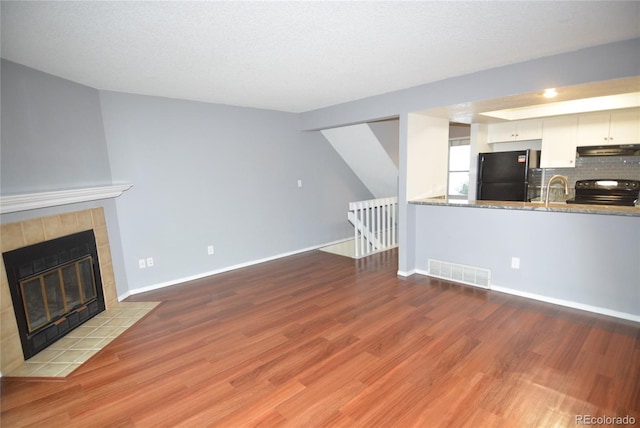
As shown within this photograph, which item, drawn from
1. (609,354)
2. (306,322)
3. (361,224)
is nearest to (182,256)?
(306,322)

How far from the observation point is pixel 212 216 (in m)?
4.36

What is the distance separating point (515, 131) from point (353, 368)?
4.80 m

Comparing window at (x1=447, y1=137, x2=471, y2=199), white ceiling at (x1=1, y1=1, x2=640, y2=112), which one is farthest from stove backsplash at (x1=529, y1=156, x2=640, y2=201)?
white ceiling at (x1=1, y1=1, x2=640, y2=112)

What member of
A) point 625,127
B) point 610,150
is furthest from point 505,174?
point 625,127

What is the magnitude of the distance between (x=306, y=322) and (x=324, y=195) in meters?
3.16

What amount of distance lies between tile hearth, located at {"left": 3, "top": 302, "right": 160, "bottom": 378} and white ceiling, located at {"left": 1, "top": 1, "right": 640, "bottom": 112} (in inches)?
93.8

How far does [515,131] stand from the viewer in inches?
201

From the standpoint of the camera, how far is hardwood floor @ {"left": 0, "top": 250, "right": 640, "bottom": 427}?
1.87 m

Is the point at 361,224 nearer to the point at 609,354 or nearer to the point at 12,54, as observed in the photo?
the point at 609,354

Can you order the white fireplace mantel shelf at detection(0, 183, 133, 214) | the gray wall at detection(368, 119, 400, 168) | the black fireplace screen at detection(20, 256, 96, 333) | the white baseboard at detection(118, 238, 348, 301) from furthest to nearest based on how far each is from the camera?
the gray wall at detection(368, 119, 400, 168) → the white baseboard at detection(118, 238, 348, 301) → the black fireplace screen at detection(20, 256, 96, 333) → the white fireplace mantel shelf at detection(0, 183, 133, 214)

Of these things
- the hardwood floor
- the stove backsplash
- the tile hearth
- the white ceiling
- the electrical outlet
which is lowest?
the hardwood floor

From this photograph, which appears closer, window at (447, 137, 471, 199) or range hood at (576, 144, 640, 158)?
range hood at (576, 144, 640, 158)

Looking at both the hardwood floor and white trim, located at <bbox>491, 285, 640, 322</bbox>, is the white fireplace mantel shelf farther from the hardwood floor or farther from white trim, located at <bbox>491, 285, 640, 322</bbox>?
white trim, located at <bbox>491, 285, 640, 322</bbox>

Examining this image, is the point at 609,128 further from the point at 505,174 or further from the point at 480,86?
the point at 480,86
